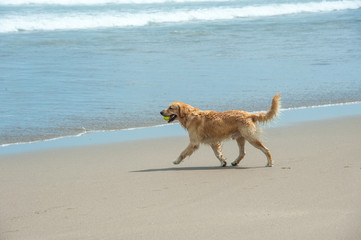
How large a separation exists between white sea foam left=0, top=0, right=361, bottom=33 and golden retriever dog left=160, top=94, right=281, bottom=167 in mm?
22524

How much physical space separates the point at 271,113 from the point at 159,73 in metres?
7.57

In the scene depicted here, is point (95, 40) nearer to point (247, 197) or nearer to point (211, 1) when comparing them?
point (247, 197)

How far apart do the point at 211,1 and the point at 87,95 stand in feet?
126

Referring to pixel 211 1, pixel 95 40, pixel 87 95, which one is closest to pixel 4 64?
pixel 87 95

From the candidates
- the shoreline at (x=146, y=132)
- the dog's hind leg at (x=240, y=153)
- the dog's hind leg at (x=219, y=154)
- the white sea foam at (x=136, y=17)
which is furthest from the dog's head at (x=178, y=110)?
the white sea foam at (x=136, y=17)

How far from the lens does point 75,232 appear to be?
15.4ft

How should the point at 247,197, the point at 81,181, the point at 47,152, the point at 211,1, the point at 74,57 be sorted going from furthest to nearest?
the point at 211,1
the point at 74,57
the point at 47,152
the point at 81,181
the point at 247,197

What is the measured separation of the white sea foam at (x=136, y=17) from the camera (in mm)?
30359

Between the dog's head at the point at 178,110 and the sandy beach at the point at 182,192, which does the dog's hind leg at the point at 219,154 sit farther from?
the dog's head at the point at 178,110

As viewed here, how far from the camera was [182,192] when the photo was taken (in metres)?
5.84

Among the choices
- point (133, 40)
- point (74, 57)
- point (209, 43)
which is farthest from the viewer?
point (133, 40)

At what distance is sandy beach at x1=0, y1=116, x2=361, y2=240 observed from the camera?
465 cm

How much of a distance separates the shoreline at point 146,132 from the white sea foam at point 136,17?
804 inches

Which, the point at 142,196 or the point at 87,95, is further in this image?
the point at 87,95
